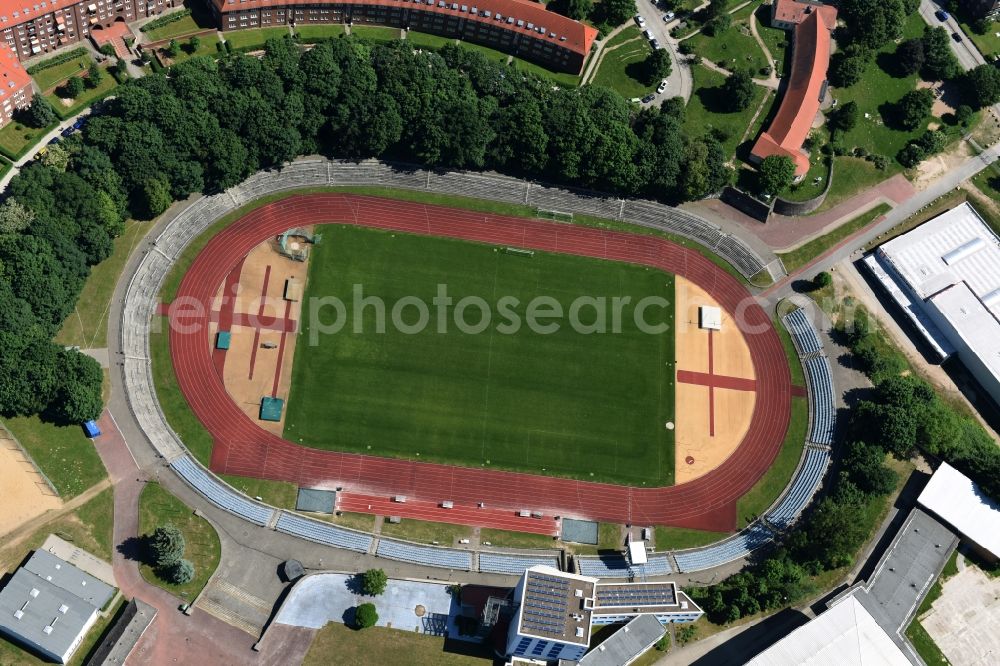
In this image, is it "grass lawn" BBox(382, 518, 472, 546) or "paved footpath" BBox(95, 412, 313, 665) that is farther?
"grass lawn" BBox(382, 518, 472, 546)

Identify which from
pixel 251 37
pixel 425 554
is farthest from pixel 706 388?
pixel 251 37

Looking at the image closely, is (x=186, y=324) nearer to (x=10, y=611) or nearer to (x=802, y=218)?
(x=10, y=611)

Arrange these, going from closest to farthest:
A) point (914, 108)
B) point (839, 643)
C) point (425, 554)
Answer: point (839, 643) → point (425, 554) → point (914, 108)

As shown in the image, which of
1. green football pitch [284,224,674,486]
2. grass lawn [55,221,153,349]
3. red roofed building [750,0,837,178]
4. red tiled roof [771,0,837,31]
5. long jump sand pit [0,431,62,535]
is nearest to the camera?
long jump sand pit [0,431,62,535]

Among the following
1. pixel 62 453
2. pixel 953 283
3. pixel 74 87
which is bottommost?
pixel 62 453

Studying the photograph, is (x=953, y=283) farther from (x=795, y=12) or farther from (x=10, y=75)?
(x=10, y=75)

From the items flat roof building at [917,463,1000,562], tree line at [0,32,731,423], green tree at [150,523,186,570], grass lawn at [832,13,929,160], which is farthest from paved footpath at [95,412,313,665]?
grass lawn at [832,13,929,160]

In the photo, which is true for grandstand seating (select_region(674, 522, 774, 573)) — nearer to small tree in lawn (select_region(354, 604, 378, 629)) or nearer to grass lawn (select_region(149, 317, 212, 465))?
small tree in lawn (select_region(354, 604, 378, 629))
